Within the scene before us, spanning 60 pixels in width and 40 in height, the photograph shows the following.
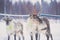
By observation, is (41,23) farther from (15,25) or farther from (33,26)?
(15,25)

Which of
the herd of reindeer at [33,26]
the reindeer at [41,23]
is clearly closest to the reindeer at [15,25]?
the herd of reindeer at [33,26]

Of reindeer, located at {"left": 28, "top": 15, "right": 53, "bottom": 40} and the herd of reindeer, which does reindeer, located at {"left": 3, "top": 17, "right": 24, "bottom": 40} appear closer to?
the herd of reindeer

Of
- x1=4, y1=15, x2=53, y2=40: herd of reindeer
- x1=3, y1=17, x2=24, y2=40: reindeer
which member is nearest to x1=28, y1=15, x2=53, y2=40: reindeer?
x1=4, y1=15, x2=53, y2=40: herd of reindeer

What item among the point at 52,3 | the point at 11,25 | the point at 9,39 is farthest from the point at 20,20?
the point at 52,3

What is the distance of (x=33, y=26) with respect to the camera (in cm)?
128

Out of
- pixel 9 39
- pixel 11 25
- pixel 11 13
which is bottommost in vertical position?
pixel 9 39

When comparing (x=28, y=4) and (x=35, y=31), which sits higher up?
(x=28, y=4)

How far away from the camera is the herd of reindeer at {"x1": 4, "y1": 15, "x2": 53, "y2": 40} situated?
4.18 feet

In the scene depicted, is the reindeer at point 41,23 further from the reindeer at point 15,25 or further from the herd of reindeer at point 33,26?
the reindeer at point 15,25

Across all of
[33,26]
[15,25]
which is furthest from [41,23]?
[15,25]

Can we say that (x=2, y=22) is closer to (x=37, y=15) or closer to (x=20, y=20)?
(x=20, y=20)

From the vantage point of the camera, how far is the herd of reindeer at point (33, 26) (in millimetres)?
1274

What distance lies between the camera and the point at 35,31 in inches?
50.5

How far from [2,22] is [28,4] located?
310 mm
